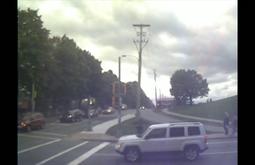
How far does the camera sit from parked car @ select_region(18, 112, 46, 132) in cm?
636

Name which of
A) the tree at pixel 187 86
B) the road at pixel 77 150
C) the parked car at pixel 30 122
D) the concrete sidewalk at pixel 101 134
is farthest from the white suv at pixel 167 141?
the parked car at pixel 30 122

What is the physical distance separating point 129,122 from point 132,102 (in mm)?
693

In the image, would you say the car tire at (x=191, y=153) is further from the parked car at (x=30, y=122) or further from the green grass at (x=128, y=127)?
the parked car at (x=30, y=122)

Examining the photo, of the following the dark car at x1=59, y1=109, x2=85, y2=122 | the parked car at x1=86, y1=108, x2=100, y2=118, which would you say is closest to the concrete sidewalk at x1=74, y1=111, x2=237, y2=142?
the parked car at x1=86, y1=108, x2=100, y2=118

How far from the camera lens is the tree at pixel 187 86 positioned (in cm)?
577

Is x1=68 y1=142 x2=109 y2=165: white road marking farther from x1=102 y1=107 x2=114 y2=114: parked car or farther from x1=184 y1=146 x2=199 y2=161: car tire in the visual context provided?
x1=184 y1=146 x2=199 y2=161: car tire

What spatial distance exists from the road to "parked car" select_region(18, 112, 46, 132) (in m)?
0.14

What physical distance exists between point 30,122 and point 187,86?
3.02m

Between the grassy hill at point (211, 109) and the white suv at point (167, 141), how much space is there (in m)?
0.42

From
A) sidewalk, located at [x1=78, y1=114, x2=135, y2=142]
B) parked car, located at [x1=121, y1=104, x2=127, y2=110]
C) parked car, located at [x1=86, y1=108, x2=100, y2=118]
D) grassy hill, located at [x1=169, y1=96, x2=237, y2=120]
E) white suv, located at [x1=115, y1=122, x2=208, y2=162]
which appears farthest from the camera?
sidewalk, located at [x1=78, y1=114, x2=135, y2=142]

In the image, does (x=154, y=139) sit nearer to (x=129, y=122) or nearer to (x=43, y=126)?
(x=129, y=122)

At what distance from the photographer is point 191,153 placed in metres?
6.68

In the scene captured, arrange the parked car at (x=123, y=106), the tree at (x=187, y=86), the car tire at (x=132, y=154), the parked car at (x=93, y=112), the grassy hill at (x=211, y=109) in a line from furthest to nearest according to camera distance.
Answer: the parked car at (x=93, y=112) → the car tire at (x=132, y=154) → the parked car at (x=123, y=106) → the tree at (x=187, y=86) → the grassy hill at (x=211, y=109)

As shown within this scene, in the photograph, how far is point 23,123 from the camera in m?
6.52
